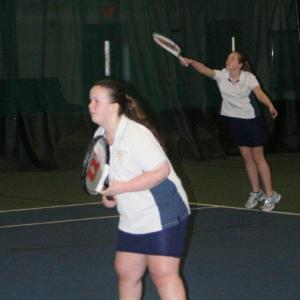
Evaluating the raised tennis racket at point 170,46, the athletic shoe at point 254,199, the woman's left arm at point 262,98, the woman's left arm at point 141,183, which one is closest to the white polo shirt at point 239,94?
the woman's left arm at point 262,98

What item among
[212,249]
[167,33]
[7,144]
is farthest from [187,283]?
[167,33]

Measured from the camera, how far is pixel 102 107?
13.5 ft

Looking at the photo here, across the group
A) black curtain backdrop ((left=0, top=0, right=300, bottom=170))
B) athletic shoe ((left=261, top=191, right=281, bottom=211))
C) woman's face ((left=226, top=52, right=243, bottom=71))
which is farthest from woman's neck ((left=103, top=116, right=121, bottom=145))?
black curtain backdrop ((left=0, top=0, right=300, bottom=170))

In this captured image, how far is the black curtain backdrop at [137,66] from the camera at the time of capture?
12219 mm

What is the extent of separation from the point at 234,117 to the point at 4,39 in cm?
462

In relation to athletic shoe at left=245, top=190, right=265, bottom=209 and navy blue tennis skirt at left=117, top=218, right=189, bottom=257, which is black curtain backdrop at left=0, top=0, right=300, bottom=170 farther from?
navy blue tennis skirt at left=117, top=218, right=189, bottom=257

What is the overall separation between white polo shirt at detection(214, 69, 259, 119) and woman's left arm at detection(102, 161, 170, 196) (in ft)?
14.9

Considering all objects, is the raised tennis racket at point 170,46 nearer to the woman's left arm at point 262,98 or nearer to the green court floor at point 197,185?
the woman's left arm at point 262,98

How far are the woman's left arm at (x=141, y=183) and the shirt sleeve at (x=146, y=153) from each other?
0.08ft

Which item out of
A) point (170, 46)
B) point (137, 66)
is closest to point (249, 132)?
point (170, 46)

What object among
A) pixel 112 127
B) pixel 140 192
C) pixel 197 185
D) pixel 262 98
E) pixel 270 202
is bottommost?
pixel 197 185

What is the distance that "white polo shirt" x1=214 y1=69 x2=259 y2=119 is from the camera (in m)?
8.45

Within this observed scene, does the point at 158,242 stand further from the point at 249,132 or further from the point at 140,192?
the point at 249,132

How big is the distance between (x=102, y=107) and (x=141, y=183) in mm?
414
